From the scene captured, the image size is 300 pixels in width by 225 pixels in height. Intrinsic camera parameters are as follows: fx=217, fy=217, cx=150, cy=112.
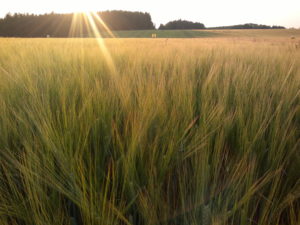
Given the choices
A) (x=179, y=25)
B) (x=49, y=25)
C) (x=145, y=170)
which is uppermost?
(x=179, y=25)

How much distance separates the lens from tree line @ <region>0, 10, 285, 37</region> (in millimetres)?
32131

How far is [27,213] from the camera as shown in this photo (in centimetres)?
32

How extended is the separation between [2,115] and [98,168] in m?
0.30

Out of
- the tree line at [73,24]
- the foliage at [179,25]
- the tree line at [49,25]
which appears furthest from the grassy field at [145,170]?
the foliage at [179,25]

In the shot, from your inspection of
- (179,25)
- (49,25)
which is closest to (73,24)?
(49,25)

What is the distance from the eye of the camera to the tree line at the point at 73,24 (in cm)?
3213

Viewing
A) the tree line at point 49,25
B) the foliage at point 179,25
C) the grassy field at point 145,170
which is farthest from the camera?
the foliage at point 179,25

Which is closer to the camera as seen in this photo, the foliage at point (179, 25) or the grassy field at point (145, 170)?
the grassy field at point (145, 170)

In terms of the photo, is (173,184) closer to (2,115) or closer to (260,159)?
(260,159)

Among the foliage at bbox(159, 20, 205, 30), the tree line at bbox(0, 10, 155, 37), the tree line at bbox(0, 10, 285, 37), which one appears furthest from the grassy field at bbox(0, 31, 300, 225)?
the foliage at bbox(159, 20, 205, 30)

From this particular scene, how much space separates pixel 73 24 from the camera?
36.7 metres

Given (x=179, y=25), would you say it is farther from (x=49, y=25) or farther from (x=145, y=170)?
(x=145, y=170)

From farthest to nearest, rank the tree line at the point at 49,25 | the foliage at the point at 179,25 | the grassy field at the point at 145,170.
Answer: the foliage at the point at 179,25 → the tree line at the point at 49,25 → the grassy field at the point at 145,170

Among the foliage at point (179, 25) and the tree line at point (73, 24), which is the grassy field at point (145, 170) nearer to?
the tree line at point (73, 24)
